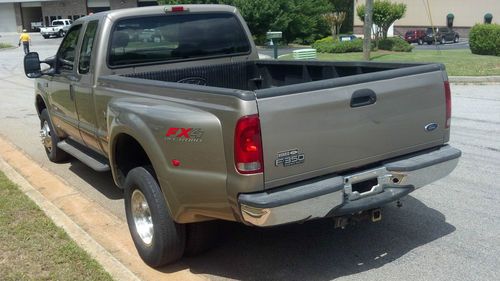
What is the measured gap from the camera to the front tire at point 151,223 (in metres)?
4.07

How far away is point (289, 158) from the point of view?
348 centimetres

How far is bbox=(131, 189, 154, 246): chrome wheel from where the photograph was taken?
14.4 feet

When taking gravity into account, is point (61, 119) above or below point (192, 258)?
above

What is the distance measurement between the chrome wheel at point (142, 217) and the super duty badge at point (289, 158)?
4.49 ft

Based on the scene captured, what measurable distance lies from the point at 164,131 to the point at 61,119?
334 centimetres

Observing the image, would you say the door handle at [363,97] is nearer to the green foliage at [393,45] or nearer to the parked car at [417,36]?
the green foliage at [393,45]

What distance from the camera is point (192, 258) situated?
14.7 ft

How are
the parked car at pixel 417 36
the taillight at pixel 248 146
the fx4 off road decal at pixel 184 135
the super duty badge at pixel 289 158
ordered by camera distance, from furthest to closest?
the parked car at pixel 417 36, the fx4 off road decal at pixel 184 135, the super duty badge at pixel 289 158, the taillight at pixel 248 146

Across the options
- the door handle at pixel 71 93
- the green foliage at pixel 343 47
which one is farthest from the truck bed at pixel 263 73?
the green foliage at pixel 343 47

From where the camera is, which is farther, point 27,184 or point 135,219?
point 27,184

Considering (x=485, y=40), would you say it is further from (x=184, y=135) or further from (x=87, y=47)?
(x=184, y=135)

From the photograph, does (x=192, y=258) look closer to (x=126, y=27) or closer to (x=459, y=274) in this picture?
(x=459, y=274)

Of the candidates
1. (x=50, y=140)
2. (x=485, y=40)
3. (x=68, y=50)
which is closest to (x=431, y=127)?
(x=68, y=50)

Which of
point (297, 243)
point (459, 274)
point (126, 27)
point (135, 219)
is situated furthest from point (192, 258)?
point (126, 27)
